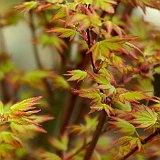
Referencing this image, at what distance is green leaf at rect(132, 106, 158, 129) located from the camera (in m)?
0.86

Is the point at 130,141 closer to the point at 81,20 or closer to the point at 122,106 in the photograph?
the point at 122,106

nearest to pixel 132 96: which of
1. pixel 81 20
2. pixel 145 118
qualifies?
pixel 145 118

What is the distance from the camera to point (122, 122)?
38.5 inches

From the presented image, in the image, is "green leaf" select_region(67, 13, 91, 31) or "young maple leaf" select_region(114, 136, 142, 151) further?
"young maple leaf" select_region(114, 136, 142, 151)

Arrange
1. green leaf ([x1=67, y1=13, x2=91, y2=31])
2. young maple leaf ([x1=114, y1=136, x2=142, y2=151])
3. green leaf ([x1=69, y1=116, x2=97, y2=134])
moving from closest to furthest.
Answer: green leaf ([x1=67, y1=13, x2=91, y2=31]) → young maple leaf ([x1=114, y1=136, x2=142, y2=151]) → green leaf ([x1=69, y1=116, x2=97, y2=134])

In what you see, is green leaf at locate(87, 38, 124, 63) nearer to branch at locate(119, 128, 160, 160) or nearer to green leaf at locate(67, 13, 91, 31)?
green leaf at locate(67, 13, 91, 31)

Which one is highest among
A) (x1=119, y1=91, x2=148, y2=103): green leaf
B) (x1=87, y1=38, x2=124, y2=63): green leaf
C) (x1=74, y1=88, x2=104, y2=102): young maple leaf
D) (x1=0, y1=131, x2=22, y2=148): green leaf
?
(x1=87, y1=38, x2=124, y2=63): green leaf

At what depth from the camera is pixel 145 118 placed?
0.88 metres

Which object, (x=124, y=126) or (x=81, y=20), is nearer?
(x=81, y=20)

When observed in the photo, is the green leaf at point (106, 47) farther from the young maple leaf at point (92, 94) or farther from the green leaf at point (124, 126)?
the green leaf at point (124, 126)

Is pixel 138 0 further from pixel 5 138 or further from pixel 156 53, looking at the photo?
pixel 5 138

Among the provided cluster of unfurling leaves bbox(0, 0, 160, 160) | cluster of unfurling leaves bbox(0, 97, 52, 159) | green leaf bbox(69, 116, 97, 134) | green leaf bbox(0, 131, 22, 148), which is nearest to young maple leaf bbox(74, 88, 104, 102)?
cluster of unfurling leaves bbox(0, 0, 160, 160)

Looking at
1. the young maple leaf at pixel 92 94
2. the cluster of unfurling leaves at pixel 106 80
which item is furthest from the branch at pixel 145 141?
the young maple leaf at pixel 92 94

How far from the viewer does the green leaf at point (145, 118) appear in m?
0.86
